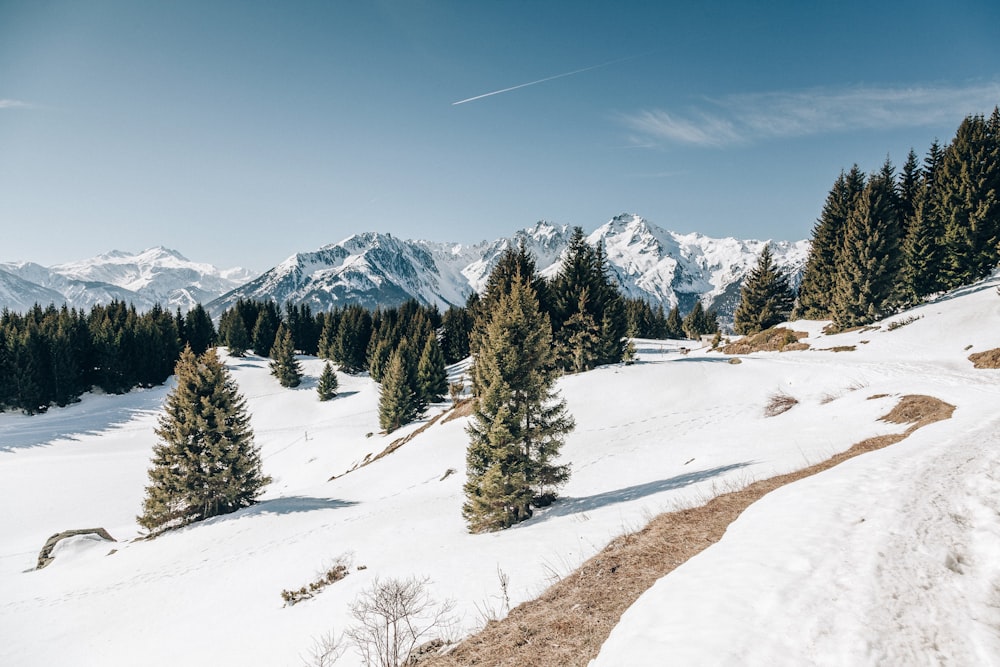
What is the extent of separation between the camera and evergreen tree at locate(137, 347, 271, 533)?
23469 millimetres

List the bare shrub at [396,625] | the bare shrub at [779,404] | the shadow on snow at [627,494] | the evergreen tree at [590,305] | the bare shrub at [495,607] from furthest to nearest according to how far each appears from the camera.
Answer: the evergreen tree at [590,305], the bare shrub at [779,404], the shadow on snow at [627,494], the bare shrub at [495,607], the bare shrub at [396,625]

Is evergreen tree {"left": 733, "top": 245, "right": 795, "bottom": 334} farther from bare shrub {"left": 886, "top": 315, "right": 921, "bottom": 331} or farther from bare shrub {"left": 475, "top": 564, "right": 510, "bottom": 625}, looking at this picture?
bare shrub {"left": 475, "top": 564, "right": 510, "bottom": 625}

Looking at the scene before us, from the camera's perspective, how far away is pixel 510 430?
15.1 metres

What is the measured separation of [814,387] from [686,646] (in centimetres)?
2403

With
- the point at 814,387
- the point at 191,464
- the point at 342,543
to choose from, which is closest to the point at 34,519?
the point at 191,464

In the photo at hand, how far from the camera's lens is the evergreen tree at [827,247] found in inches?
1806

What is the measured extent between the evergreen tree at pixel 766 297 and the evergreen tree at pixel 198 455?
55.1 metres

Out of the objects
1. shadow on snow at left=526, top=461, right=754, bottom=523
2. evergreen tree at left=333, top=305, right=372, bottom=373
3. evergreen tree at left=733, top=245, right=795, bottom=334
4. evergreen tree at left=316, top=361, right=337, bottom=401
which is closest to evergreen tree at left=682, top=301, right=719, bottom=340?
evergreen tree at left=733, top=245, right=795, bottom=334

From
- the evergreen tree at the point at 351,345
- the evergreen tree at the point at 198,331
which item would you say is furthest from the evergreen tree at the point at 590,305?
the evergreen tree at the point at 198,331

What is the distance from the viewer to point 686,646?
4.56 meters

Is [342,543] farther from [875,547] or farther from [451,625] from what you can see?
[875,547]

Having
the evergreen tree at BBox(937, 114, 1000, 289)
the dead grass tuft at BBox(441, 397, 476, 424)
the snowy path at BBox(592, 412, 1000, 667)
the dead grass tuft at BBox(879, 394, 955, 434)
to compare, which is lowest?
the dead grass tuft at BBox(441, 397, 476, 424)

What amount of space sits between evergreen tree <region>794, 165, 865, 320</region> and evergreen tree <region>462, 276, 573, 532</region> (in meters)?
43.0

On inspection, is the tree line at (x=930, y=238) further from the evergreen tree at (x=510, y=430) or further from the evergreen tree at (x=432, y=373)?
the evergreen tree at (x=432, y=373)
